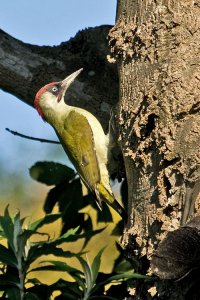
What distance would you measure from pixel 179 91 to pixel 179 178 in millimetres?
365

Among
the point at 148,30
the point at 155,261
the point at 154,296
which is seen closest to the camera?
the point at 155,261

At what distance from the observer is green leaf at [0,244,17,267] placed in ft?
11.7

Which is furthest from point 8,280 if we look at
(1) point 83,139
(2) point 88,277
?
(1) point 83,139

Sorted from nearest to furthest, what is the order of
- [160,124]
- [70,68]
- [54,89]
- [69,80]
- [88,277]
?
[88,277], [160,124], [69,80], [70,68], [54,89]

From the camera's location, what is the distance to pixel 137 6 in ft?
13.5

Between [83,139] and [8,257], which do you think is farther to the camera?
[83,139]

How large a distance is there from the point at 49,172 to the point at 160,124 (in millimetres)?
1267

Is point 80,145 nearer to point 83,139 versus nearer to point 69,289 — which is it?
point 83,139

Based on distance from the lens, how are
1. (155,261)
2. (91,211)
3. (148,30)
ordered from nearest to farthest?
(155,261) → (148,30) → (91,211)

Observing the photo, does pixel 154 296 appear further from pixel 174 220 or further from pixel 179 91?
pixel 179 91

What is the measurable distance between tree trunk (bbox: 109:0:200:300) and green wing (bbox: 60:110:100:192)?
130 cm

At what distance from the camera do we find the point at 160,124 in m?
3.87

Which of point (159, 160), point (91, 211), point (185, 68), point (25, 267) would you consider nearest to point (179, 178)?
point (159, 160)

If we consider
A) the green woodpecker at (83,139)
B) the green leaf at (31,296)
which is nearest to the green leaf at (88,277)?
the green leaf at (31,296)
